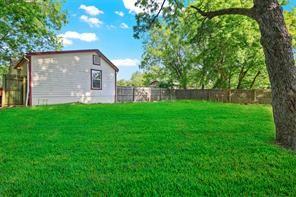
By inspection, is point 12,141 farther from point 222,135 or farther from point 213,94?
point 213,94

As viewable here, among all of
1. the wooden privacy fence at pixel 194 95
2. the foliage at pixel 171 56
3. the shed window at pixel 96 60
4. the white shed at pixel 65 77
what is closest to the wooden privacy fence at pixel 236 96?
the wooden privacy fence at pixel 194 95

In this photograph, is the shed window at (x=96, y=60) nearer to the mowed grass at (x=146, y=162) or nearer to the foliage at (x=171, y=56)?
the mowed grass at (x=146, y=162)

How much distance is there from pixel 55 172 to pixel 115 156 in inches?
38.9

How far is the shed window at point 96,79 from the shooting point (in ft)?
58.9

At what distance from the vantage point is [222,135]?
221 inches

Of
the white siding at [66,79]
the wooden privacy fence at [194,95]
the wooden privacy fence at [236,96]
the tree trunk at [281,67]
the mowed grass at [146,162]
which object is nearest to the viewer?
the mowed grass at [146,162]

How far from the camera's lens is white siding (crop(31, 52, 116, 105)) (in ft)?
49.5

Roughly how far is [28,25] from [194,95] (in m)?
16.1

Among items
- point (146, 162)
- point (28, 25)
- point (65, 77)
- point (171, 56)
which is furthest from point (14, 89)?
point (171, 56)

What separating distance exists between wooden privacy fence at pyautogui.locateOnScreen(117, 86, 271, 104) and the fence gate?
7.87m

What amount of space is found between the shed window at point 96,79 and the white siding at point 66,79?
27 cm

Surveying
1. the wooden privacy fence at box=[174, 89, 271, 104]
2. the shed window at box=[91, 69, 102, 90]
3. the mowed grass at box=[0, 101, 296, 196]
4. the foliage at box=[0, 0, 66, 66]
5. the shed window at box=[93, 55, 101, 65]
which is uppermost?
the foliage at box=[0, 0, 66, 66]

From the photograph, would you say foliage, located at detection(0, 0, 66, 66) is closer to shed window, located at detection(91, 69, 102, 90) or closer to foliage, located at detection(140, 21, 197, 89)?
shed window, located at detection(91, 69, 102, 90)

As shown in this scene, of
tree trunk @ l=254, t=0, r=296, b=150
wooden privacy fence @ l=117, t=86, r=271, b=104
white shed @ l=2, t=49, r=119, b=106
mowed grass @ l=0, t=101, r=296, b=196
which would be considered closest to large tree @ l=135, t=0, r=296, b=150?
tree trunk @ l=254, t=0, r=296, b=150
